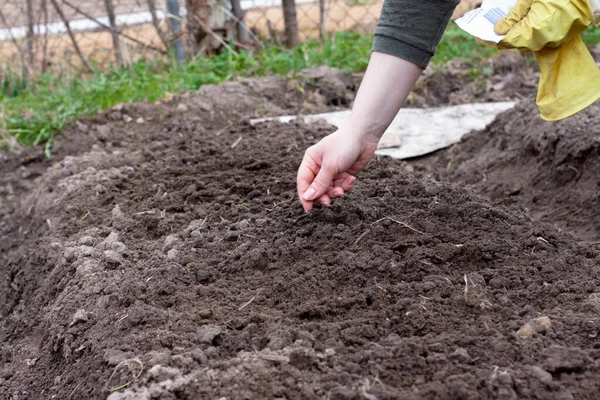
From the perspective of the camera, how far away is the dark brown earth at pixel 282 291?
1693 mm

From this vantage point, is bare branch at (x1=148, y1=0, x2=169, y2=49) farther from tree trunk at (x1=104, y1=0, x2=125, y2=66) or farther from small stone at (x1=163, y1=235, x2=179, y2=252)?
small stone at (x1=163, y1=235, x2=179, y2=252)

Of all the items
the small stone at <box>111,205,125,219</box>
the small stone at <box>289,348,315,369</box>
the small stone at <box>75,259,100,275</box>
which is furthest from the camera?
the small stone at <box>111,205,125,219</box>

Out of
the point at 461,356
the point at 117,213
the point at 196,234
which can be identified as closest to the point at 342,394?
the point at 461,356

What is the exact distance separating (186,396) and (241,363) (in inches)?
6.2

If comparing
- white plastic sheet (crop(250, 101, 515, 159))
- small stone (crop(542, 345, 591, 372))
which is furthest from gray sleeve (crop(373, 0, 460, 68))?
white plastic sheet (crop(250, 101, 515, 159))

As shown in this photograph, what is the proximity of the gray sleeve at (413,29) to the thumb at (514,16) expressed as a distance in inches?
7.0

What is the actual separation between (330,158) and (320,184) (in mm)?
88

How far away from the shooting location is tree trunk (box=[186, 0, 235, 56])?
589 centimetres

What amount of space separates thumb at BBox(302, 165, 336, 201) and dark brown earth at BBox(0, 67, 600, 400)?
8.9 inches

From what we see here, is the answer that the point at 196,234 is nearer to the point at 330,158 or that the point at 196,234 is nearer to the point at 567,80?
the point at 330,158

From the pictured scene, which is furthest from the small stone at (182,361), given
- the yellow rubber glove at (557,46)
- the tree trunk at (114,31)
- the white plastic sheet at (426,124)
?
the tree trunk at (114,31)

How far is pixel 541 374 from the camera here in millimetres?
1580

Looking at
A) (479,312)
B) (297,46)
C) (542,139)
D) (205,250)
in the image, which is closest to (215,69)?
(297,46)

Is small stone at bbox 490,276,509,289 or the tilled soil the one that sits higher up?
small stone at bbox 490,276,509,289
